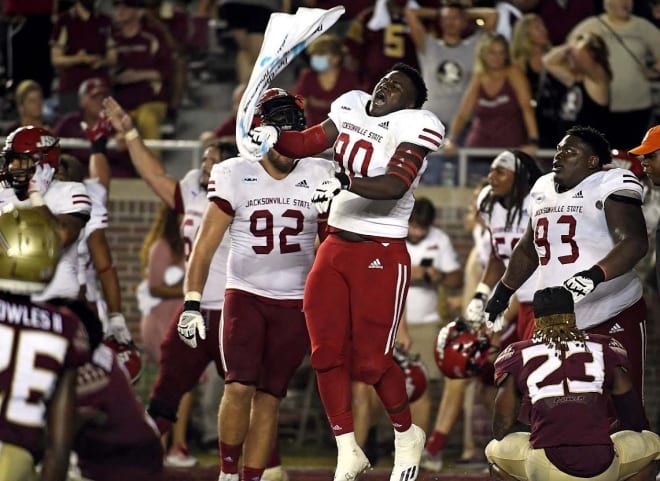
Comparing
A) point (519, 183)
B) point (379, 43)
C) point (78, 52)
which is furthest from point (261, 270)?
point (78, 52)

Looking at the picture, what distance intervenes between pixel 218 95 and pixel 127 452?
7931mm

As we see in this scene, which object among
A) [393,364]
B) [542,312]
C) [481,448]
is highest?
[542,312]

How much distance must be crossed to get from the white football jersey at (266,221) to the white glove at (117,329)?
1204mm

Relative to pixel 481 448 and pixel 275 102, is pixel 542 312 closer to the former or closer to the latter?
pixel 275 102

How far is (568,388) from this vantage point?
638 centimetres

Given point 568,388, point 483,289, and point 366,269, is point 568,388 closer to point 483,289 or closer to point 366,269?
point 366,269

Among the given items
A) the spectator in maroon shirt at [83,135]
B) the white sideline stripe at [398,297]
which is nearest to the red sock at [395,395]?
the white sideline stripe at [398,297]

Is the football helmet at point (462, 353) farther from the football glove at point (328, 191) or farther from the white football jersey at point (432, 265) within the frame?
the football glove at point (328, 191)

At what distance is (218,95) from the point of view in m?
13.4

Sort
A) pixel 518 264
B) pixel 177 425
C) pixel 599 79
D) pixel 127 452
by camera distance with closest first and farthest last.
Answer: pixel 127 452, pixel 518 264, pixel 177 425, pixel 599 79

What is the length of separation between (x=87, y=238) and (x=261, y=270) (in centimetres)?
147

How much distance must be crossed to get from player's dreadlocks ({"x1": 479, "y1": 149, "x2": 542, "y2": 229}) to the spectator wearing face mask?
90.9 inches

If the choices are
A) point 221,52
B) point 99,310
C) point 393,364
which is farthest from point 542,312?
point 221,52

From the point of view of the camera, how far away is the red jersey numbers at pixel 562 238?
24.6 feet
